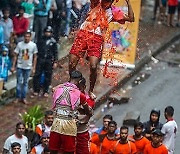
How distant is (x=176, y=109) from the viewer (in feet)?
56.5

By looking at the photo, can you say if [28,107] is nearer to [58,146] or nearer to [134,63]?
[134,63]

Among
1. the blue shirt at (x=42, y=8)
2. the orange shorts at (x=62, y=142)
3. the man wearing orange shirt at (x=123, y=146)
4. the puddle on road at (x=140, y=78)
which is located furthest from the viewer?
the puddle on road at (x=140, y=78)

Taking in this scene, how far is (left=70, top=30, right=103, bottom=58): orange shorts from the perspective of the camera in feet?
28.5

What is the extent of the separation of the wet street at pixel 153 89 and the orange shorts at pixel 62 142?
671 centimetres

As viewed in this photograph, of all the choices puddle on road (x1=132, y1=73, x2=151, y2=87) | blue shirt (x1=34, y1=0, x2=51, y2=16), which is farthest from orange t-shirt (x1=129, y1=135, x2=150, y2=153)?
puddle on road (x1=132, y1=73, x2=151, y2=87)

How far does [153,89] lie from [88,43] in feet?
33.4

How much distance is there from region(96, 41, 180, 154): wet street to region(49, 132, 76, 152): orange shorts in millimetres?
6712

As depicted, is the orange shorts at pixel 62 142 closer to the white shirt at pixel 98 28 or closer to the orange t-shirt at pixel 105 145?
the white shirt at pixel 98 28

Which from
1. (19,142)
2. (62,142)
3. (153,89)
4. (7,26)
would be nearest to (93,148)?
(19,142)

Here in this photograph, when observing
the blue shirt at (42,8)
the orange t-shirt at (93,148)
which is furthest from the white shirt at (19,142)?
the blue shirt at (42,8)

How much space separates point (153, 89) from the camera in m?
18.7

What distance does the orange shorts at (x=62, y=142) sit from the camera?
27.6ft

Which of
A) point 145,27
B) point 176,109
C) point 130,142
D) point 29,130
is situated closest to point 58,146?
point 130,142

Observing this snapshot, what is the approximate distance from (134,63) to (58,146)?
11383mm
